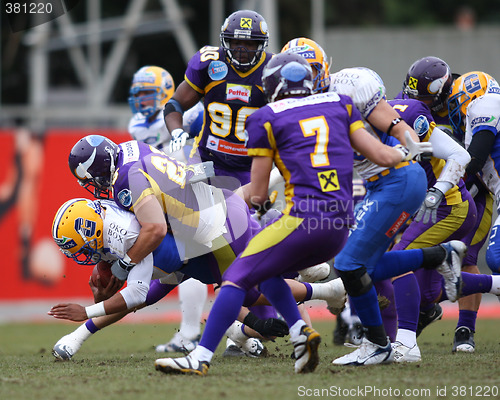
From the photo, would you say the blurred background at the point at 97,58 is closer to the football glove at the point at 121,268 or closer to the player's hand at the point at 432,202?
the football glove at the point at 121,268

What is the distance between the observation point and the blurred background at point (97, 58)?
34.5 feet

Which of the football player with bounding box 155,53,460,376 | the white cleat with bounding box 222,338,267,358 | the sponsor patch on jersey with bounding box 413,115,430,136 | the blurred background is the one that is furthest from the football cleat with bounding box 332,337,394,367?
the blurred background

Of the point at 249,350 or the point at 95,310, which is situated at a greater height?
the point at 95,310

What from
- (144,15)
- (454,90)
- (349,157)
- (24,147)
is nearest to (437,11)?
(144,15)

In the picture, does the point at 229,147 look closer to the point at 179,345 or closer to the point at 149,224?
the point at 149,224

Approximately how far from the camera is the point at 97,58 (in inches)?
755

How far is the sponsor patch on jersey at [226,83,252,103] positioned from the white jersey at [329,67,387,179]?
3.96ft

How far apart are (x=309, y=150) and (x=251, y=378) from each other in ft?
4.04

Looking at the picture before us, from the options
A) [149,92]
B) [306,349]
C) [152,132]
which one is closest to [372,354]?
[306,349]

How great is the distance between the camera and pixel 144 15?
21.5m

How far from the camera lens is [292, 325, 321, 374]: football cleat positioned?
4.05 m

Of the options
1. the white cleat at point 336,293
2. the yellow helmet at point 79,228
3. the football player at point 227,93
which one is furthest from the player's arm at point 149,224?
the white cleat at point 336,293

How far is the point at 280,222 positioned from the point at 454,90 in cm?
216

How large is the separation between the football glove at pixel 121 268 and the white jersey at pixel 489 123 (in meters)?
2.54
